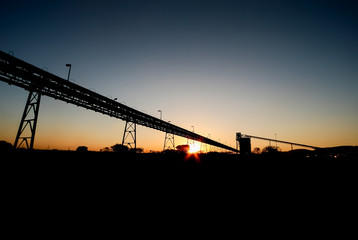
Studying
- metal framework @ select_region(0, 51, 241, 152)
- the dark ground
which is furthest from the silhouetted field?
metal framework @ select_region(0, 51, 241, 152)

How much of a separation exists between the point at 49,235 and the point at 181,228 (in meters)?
1.32

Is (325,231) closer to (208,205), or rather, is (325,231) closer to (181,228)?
(208,205)

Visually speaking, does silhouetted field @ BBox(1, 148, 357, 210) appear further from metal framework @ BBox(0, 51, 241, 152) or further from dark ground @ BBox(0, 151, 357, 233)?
metal framework @ BBox(0, 51, 241, 152)

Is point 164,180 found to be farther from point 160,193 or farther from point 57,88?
point 57,88

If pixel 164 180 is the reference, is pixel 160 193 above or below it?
below

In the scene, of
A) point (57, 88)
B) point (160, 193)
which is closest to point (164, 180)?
point (160, 193)

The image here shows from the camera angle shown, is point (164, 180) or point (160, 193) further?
point (164, 180)

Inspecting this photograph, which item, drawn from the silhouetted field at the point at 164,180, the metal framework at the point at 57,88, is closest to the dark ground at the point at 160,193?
the silhouetted field at the point at 164,180

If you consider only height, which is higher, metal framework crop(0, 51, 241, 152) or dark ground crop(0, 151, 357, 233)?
metal framework crop(0, 51, 241, 152)

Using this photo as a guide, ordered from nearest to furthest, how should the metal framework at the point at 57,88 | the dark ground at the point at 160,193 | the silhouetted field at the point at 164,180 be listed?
the dark ground at the point at 160,193
the silhouetted field at the point at 164,180
the metal framework at the point at 57,88


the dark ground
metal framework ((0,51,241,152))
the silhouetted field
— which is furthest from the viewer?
metal framework ((0,51,241,152))

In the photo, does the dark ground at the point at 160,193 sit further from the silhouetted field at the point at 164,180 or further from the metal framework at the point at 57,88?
the metal framework at the point at 57,88

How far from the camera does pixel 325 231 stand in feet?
5.86

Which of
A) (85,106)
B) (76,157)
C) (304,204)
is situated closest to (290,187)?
(304,204)
